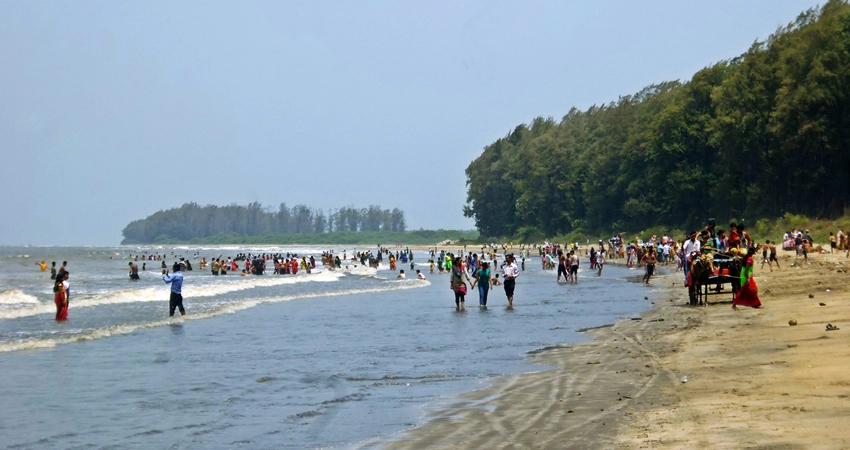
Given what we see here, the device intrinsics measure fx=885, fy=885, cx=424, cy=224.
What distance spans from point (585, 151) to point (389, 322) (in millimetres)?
96406

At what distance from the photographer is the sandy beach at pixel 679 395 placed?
779 centimetres

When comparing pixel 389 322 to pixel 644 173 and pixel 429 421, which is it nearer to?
pixel 429 421

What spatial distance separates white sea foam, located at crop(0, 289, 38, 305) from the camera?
111 feet

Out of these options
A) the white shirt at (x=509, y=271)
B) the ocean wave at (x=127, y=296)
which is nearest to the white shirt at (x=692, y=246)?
the white shirt at (x=509, y=271)

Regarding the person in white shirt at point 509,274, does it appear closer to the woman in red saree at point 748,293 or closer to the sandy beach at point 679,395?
the woman in red saree at point 748,293

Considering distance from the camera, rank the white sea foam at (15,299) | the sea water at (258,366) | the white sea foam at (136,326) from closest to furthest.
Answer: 1. the sea water at (258,366)
2. the white sea foam at (136,326)
3. the white sea foam at (15,299)

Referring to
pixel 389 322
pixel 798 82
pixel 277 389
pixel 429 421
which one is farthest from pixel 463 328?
pixel 798 82

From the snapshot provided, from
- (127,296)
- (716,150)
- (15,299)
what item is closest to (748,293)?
(127,296)

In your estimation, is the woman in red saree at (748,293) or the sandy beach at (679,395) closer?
the sandy beach at (679,395)

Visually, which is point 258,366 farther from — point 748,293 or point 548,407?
point 748,293

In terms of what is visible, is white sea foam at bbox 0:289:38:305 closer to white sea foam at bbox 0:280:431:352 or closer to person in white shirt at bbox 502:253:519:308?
white sea foam at bbox 0:280:431:352

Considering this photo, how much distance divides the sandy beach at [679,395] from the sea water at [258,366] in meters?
0.81

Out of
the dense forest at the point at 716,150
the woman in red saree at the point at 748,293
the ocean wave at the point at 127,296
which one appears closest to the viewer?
the woman in red saree at the point at 748,293

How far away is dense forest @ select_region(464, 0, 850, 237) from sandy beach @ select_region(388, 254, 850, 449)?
43.2 meters
